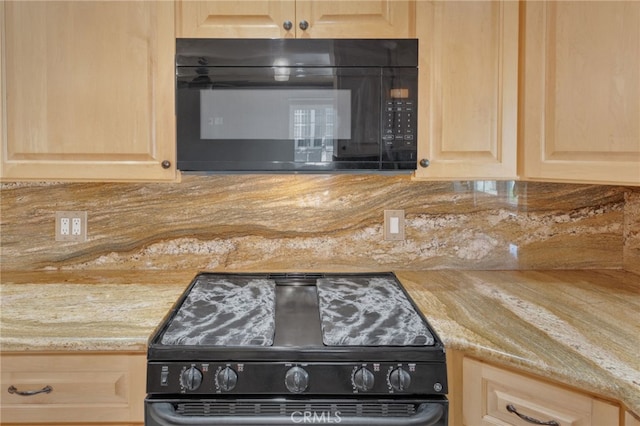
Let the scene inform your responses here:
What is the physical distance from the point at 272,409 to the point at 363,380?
0.22 metres

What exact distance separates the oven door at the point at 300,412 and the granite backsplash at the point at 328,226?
0.71m

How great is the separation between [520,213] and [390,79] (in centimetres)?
76

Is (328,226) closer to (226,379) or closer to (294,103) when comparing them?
(294,103)

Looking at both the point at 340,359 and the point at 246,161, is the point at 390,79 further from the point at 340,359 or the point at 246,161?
the point at 340,359

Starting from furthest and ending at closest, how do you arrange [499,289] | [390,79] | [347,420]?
[499,289], [390,79], [347,420]

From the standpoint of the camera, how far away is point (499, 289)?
58.2 inches

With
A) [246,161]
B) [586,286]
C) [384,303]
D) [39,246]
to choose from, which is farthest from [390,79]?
[39,246]

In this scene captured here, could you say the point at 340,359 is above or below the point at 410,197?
below

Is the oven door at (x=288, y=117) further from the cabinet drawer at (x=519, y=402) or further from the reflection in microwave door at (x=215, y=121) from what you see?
the cabinet drawer at (x=519, y=402)

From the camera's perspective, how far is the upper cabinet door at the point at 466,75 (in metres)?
1.38

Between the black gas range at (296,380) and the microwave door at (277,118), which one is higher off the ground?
the microwave door at (277,118)

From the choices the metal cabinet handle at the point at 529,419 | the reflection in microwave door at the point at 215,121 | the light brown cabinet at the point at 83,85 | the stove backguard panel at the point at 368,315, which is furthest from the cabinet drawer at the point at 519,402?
the light brown cabinet at the point at 83,85

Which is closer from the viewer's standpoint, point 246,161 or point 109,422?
point 109,422

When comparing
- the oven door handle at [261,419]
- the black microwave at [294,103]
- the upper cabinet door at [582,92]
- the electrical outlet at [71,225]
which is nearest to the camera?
the oven door handle at [261,419]
